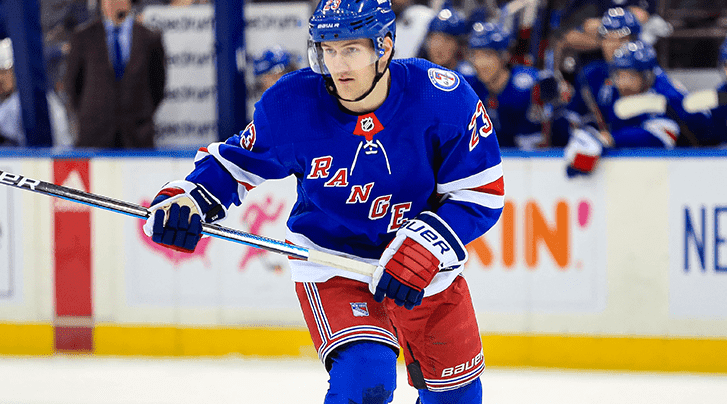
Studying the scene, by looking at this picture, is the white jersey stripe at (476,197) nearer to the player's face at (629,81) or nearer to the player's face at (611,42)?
the player's face at (629,81)

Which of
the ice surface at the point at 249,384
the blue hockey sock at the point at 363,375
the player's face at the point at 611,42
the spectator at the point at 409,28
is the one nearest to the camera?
the blue hockey sock at the point at 363,375

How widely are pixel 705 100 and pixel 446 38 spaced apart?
1201mm

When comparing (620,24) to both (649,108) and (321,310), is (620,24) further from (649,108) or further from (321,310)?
(321,310)

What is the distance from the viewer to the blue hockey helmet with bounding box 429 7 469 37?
4355 mm

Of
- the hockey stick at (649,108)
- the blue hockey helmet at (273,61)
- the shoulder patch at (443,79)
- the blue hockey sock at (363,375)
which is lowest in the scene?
the blue hockey sock at (363,375)

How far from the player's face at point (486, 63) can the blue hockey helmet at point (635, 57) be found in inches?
20.5

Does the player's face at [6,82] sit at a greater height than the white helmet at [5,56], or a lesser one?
lesser

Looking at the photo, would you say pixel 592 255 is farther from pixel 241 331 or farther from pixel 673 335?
pixel 241 331

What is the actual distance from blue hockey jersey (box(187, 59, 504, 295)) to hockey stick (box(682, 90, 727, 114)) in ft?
6.93

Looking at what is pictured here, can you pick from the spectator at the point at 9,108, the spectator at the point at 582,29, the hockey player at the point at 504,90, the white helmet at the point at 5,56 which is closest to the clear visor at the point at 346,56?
the hockey player at the point at 504,90

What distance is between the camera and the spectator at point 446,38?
14.2 ft

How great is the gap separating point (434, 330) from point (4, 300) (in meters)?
2.75

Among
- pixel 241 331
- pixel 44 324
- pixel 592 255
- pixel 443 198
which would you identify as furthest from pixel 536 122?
pixel 44 324

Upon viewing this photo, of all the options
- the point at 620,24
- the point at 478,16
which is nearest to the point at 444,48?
the point at 478,16
